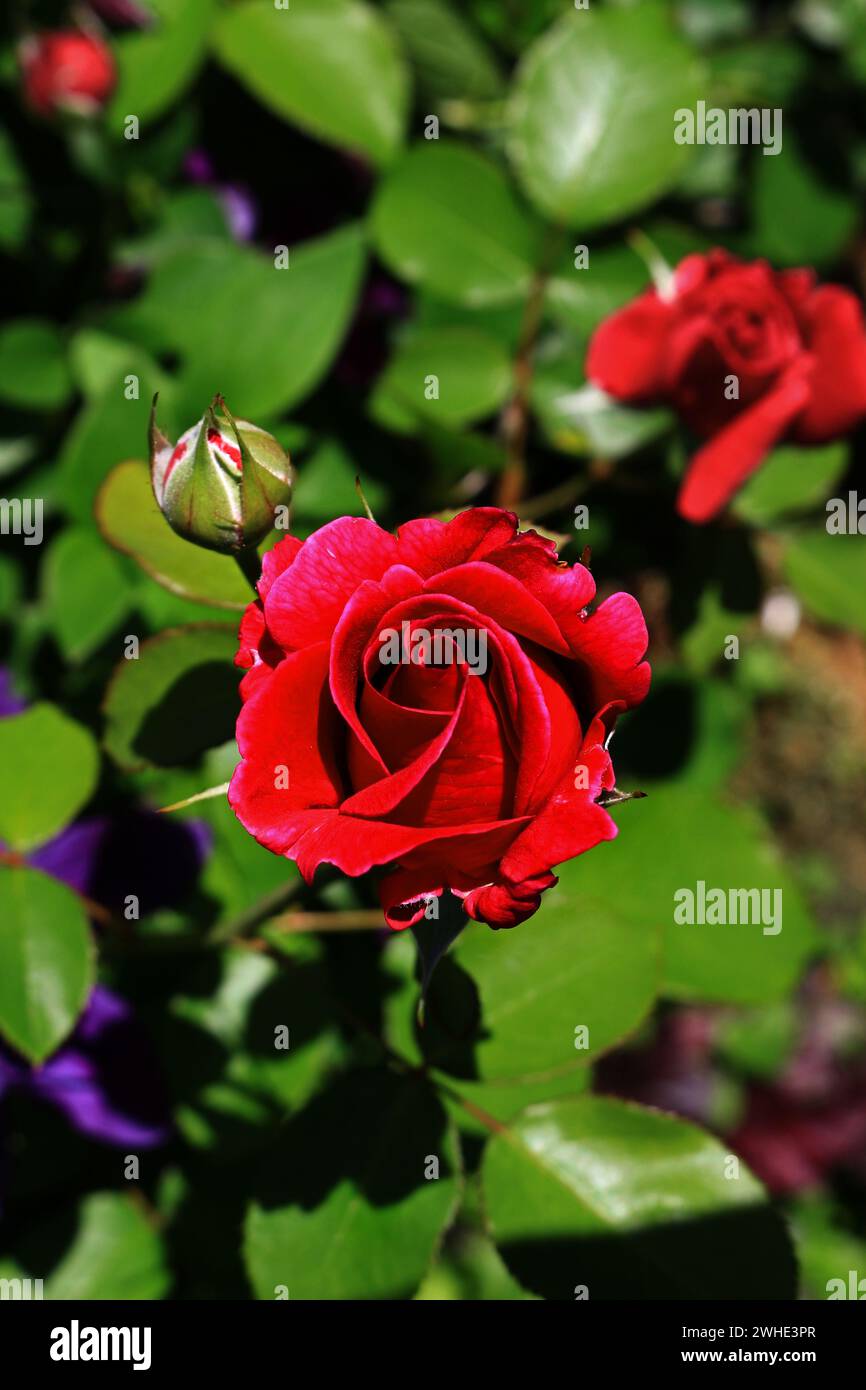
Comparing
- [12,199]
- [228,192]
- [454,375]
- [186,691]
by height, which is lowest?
[186,691]

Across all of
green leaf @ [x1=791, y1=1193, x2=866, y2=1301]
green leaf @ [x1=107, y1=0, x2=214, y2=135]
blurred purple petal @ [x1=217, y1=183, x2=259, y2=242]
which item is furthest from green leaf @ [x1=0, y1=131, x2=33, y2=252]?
green leaf @ [x1=791, y1=1193, x2=866, y2=1301]

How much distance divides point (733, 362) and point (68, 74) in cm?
94

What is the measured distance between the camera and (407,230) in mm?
1454

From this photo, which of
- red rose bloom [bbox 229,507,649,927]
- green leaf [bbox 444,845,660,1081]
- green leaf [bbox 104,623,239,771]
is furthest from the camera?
green leaf [bbox 444,845,660,1081]

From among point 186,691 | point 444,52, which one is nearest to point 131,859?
point 186,691

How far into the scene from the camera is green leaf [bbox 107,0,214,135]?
150 centimetres

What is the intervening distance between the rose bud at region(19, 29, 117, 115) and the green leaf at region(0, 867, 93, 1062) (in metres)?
1.00

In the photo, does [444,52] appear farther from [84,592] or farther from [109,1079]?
[109,1079]

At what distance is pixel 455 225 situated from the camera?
1.45 metres

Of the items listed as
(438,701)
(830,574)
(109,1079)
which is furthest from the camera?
(830,574)

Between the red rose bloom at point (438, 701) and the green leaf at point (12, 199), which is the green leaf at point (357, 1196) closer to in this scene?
the red rose bloom at point (438, 701)

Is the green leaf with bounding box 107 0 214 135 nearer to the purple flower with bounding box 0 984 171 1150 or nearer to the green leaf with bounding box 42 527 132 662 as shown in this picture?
the green leaf with bounding box 42 527 132 662

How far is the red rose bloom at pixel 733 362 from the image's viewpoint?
1.09 m
